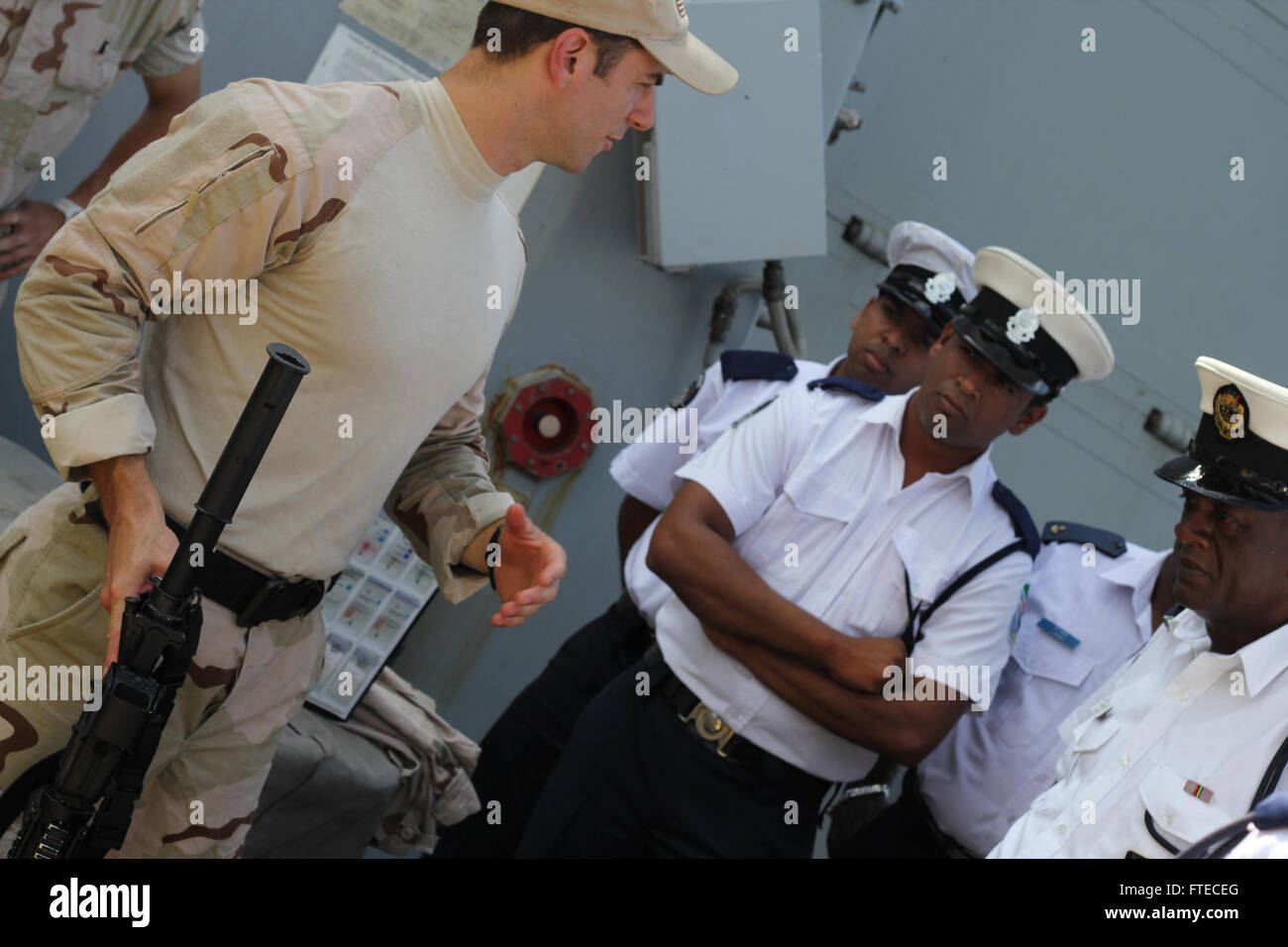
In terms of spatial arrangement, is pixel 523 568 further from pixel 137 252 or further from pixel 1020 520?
pixel 1020 520

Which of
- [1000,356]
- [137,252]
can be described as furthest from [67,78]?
[1000,356]

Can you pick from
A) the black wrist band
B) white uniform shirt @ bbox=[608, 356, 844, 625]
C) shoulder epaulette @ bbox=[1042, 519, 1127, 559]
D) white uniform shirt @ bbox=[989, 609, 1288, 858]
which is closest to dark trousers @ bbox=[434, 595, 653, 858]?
white uniform shirt @ bbox=[608, 356, 844, 625]

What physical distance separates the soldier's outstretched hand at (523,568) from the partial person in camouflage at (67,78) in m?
1.31

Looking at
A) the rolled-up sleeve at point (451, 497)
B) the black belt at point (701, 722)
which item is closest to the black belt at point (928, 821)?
the black belt at point (701, 722)

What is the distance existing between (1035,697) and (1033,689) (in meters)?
0.02

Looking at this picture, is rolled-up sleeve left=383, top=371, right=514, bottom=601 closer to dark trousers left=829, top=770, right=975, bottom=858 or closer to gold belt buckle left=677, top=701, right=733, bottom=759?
gold belt buckle left=677, top=701, right=733, bottom=759

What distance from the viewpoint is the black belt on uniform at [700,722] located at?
2.23 metres

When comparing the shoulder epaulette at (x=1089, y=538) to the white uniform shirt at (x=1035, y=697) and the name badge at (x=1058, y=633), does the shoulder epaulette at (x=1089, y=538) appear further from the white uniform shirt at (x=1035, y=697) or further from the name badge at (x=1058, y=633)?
the name badge at (x=1058, y=633)

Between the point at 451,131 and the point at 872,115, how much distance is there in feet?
7.62

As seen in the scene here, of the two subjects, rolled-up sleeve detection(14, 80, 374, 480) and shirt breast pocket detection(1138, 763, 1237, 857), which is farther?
shirt breast pocket detection(1138, 763, 1237, 857)

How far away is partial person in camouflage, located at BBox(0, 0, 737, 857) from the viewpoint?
4.67 ft

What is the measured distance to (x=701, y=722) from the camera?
2256 millimetres

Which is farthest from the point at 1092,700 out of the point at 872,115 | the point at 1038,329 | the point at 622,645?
the point at 872,115
